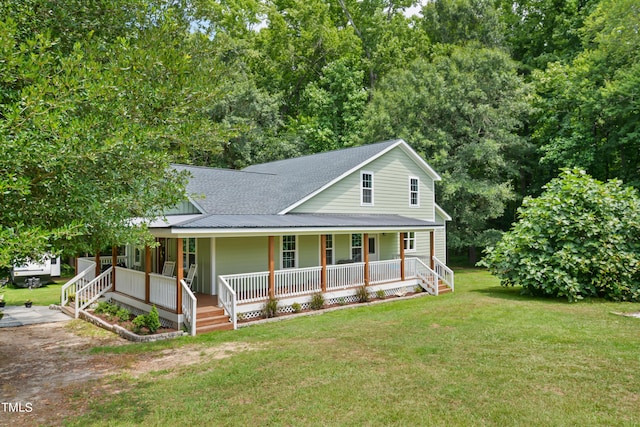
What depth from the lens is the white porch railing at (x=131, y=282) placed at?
42.6 ft

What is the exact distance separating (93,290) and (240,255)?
5.26 metres

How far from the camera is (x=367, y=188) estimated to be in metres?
19.2

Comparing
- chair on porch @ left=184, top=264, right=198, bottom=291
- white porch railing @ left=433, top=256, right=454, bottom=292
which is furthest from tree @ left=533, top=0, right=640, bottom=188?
chair on porch @ left=184, top=264, right=198, bottom=291

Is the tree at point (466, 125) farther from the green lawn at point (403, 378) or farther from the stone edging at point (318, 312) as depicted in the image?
the green lawn at point (403, 378)

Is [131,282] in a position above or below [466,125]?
below

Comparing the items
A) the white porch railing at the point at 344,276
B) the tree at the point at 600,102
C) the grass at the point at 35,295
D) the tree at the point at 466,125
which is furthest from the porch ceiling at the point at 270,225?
the tree at the point at 600,102

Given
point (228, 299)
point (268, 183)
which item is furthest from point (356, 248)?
point (228, 299)

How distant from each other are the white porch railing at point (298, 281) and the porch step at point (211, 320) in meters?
2.04

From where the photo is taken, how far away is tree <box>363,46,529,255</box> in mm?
25312

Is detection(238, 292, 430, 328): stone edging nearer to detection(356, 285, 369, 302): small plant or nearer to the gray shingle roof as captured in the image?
detection(356, 285, 369, 302): small plant

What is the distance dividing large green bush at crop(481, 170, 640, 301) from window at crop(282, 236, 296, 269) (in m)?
7.83

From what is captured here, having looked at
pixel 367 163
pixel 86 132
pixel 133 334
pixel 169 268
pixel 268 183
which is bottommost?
pixel 133 334

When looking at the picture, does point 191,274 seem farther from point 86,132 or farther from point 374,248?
point 86,132

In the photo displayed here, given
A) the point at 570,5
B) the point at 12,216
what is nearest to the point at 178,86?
the point at 12,216
